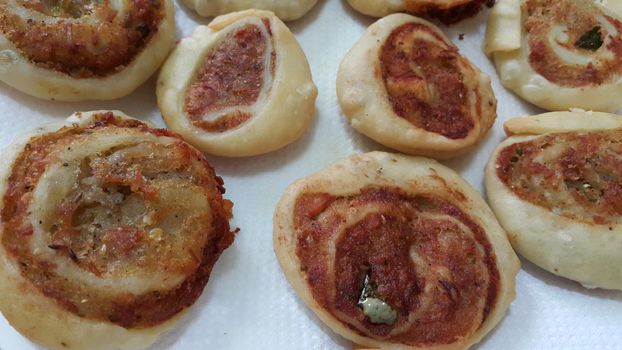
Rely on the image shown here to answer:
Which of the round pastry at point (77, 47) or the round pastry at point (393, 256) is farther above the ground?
the round pastry at point (77, 47)

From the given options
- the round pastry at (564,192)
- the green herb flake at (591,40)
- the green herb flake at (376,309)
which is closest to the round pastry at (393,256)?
the green herb flake at (376,309)

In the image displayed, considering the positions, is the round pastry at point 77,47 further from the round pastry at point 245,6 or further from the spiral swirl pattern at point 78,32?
the round pastry at point 245,6

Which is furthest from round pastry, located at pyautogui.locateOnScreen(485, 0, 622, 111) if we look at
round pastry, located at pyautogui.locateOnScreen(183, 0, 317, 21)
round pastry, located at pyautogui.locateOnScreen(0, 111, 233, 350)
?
round pastry, located at pyautogui.locateOnScreen(0, 111, 233, 350)

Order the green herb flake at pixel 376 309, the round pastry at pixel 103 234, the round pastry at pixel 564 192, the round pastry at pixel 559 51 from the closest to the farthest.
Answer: the round pastry at pixel 103 234
the green herb flake at pixel 376 309
the round pastry at pixel 564 192
the round pastry at pixel 559 51

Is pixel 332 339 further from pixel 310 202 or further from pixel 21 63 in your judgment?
pixel 21 63

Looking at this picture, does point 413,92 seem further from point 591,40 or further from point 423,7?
point 591,40
